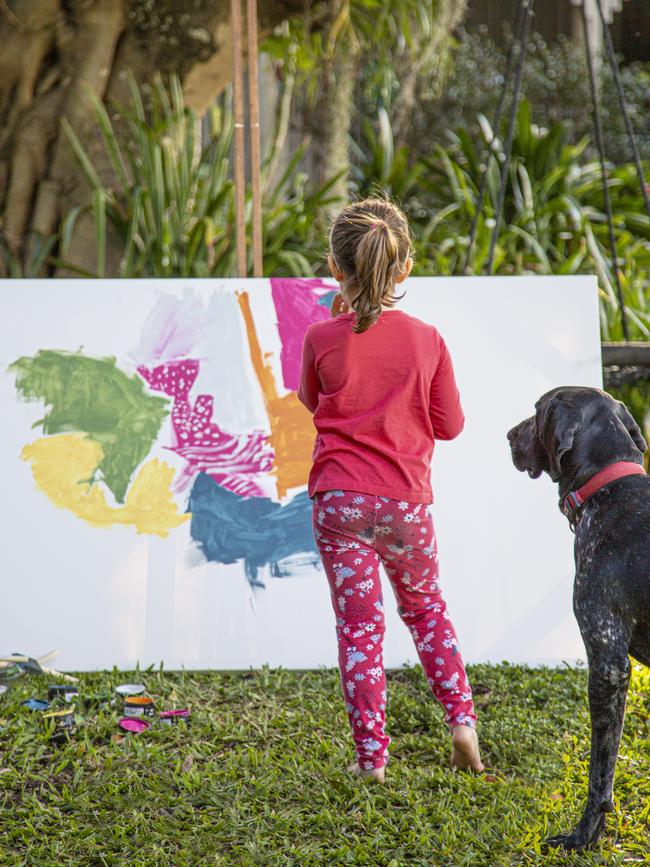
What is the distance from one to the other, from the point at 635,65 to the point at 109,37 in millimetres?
8020

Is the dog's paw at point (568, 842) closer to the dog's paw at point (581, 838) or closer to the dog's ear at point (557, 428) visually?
the dog's paw at point (581, 838)

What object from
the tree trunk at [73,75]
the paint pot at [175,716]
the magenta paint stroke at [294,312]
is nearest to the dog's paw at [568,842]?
the paint pot at [175,716]

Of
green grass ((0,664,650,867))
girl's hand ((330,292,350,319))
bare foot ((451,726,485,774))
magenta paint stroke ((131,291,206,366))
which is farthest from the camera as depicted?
magenta paint stroke ((131,291,206,366))

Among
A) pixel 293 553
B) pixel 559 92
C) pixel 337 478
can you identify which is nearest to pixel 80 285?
pixel 293 553

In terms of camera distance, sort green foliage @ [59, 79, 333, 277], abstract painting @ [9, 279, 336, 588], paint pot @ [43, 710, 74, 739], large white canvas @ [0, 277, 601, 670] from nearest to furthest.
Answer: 1. paint pot @ [43, 710, 74, 739]
2. large white canvas @ [0, 277, 601, 670]
3. abstract painting @ [9, 279, 336, 588]
4. green foliage @ [59, 79, 333, 277]

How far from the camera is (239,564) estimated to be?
3281 mm

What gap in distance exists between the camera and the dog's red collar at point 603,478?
2.07m

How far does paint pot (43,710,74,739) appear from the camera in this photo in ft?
8.82

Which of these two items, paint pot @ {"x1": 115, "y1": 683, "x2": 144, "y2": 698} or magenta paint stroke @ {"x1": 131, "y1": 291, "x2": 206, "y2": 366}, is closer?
paint pot @ {"x1": 115, "y1": 683, "x2": 144, "y2": 698}

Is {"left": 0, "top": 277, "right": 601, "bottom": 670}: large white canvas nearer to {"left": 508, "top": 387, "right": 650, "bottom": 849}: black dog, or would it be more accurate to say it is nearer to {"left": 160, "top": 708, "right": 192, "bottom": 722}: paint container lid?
{"left": 160, "top": 708, "right": 192, "bottom": 722}: paint container lid

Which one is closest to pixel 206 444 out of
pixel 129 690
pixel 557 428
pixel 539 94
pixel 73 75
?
pixel 129 690

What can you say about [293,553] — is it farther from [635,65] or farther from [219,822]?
[635,65]

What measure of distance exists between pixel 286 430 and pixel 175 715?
42.6 inches

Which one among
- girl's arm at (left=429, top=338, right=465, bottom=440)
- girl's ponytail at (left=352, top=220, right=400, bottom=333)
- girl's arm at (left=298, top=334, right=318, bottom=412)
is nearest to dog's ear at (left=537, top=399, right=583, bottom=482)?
girl's arm at (left=429, top=338, right=465, bottom=440)
